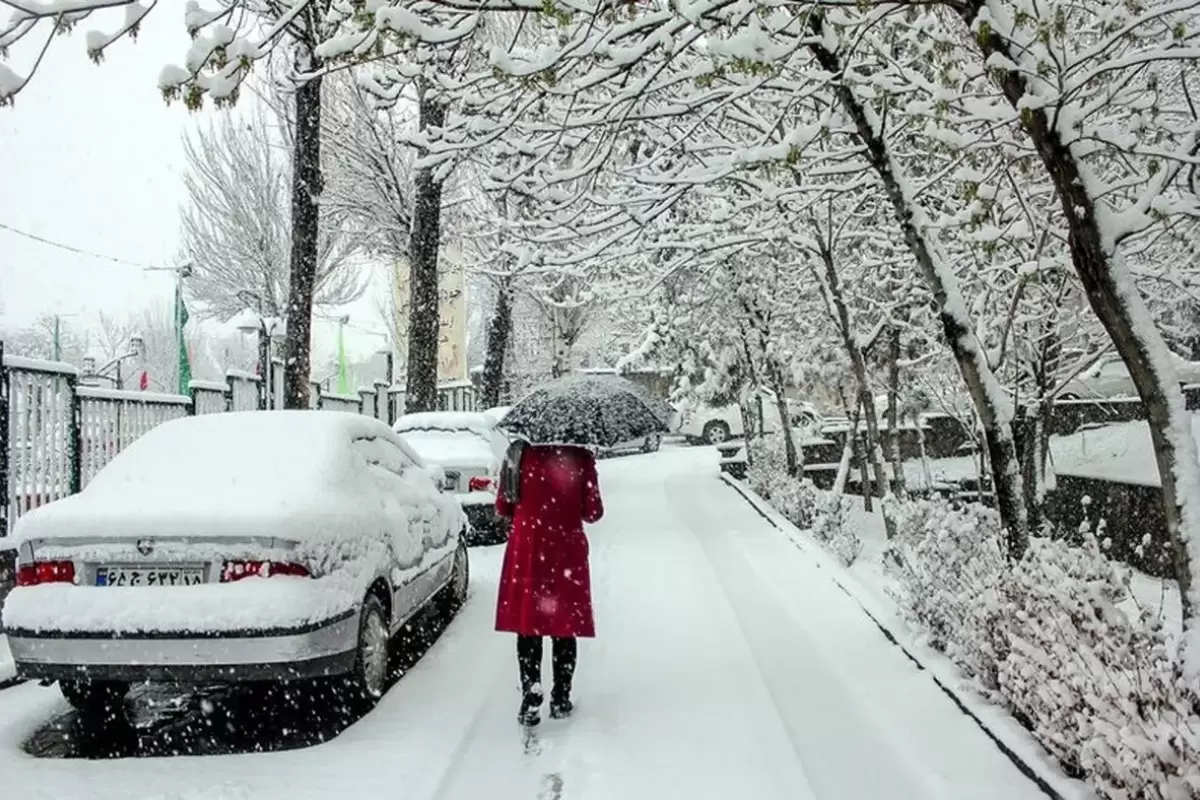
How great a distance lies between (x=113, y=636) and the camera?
4.95 metres

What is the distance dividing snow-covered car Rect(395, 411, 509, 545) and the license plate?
675cm

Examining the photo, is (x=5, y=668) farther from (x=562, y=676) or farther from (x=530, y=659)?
(x=562, y=676)

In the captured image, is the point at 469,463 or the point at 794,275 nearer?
the point at 469,463

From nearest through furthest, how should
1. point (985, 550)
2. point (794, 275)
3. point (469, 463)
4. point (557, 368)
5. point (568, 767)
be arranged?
point (568, 767)
point (985, 550)
point (469, 463)
point (794, 275)
point (557, 368)

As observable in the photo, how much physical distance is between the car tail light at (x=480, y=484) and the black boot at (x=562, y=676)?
6744 millimetres

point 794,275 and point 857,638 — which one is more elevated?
point 794,275

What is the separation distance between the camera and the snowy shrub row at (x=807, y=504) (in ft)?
34.8

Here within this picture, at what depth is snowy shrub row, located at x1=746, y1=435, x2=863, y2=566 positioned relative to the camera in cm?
Result: 1059

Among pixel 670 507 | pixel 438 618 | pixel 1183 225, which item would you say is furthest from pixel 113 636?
pixel 670 507

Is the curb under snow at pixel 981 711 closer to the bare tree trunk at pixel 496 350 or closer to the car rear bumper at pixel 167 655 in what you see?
the car rear bumper at pixel 167 655

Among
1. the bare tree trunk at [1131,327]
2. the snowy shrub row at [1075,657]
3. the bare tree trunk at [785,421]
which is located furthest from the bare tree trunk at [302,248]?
the bare tree trunk at [1131,327]

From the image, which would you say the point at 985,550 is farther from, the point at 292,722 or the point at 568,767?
the point at 292,722

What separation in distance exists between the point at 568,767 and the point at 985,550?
3653mm

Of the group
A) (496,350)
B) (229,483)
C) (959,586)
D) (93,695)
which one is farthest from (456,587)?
(496,350)
